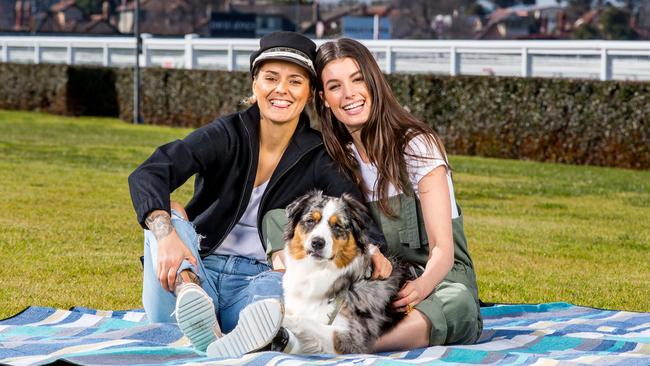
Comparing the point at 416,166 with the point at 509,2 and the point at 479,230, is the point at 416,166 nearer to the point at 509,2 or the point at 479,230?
the point at 479,230

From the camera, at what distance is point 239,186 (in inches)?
241

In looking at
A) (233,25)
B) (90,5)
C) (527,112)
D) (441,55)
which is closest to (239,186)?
(527,112)

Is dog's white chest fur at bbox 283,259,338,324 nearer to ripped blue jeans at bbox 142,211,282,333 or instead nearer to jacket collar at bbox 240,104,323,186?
ripped blue jeans at bbox 142,211,282,333

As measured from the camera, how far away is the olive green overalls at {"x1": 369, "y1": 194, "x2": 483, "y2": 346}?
229 inches

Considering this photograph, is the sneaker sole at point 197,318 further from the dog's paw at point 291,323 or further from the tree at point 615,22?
the tree at point 615,22

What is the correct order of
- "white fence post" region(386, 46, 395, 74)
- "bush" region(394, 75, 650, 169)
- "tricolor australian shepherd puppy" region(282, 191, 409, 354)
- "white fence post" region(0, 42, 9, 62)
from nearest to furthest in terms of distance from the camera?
"tricolor australian shepherd puppy" region(282, 191, 409, 354), "bush" region(394, 75, 650, 169), "white fence post" region(386, 46, 395, 74), "white fence post" region(0, 42, 9, 62)

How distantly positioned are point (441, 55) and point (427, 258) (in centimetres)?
1894

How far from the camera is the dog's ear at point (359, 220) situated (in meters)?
5.45

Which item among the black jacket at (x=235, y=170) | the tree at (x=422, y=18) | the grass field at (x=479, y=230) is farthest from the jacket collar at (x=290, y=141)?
the tree at (x=422, y=18)

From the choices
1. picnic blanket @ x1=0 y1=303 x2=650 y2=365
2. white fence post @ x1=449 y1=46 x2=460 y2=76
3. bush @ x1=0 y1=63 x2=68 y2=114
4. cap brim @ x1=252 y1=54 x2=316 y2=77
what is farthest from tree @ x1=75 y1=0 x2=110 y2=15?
cap brim @ x1=252 y1=54 x2=316 y2=77

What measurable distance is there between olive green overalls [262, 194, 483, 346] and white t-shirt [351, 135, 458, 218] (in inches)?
2.4

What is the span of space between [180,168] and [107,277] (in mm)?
3313

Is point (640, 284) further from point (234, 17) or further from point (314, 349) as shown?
point (234, 17)

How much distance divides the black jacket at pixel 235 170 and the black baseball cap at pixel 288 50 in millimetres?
359
